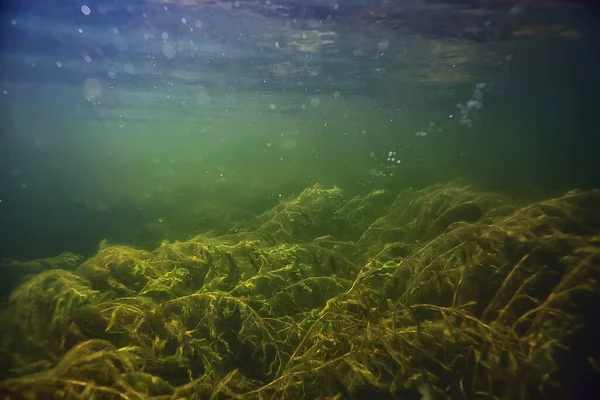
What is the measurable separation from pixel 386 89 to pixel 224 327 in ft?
84.6

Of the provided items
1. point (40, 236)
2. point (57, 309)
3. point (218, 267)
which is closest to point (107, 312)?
point (57, 309)

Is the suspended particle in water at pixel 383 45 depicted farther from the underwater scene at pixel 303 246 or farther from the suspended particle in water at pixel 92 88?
the suspended particle in water at pixel 92 88

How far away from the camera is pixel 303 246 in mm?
5523

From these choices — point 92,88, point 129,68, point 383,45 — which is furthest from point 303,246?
point 92,88

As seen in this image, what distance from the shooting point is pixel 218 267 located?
5.38 meters

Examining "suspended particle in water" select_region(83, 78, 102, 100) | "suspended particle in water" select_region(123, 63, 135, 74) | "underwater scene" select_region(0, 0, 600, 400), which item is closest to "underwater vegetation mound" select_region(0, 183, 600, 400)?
"underwater scene" select_region(0, 0, 600, 400)

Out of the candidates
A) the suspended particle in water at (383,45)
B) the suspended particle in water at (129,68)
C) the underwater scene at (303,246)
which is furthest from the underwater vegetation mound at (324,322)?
the suspended particle in water at (129,68)

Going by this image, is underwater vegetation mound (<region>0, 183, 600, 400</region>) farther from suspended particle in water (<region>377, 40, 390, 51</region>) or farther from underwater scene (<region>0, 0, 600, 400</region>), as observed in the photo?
suspended particle in water (<region>377, 40, 390, 51</region>)

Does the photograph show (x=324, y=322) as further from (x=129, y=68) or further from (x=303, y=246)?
(x=129, y=68)

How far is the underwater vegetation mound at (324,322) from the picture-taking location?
10.8 feet

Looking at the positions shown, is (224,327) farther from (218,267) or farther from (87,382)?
(87,382)

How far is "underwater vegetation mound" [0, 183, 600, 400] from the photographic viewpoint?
3.29m

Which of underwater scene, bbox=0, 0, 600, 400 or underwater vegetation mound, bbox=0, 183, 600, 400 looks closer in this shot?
underwater vegetation mound, bbox=0, 183, 600, 400

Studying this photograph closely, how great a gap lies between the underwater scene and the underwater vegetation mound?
0.08 ft
